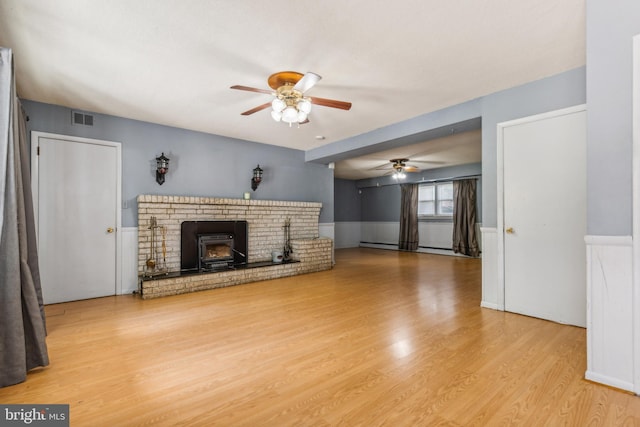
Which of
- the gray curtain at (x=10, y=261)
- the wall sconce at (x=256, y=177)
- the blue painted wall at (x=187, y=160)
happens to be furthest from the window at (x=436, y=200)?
the gray curtain at (x=10, y=261)

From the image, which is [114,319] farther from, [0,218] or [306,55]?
[306,55]

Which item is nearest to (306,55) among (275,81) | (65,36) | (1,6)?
(275,81)

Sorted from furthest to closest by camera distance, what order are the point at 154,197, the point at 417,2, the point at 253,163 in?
the point at 253,163
the point at 154,197
the point at 417,2

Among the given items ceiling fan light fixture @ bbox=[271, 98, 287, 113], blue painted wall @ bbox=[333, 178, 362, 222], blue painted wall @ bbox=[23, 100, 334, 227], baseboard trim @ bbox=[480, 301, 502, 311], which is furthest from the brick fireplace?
blue painted wall @ bbox=[333, 178, 362, 222]

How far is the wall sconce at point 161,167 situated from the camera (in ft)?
15.0

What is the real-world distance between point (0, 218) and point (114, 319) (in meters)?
1.71

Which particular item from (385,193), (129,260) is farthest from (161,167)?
(385,193)

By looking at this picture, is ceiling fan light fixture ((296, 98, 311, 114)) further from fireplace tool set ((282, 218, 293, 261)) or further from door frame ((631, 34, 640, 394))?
fireplace tool set ((282, 218, 293, 261))

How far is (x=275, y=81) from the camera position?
3.02m

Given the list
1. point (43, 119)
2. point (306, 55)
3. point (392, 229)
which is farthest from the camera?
point (392, 229)

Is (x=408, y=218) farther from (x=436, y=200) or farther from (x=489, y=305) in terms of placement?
(x=489, y=305)

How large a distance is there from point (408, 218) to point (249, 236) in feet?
18.2

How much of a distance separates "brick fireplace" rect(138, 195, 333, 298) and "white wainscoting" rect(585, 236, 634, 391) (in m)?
4.27

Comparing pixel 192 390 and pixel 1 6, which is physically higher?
pixel 1 6
